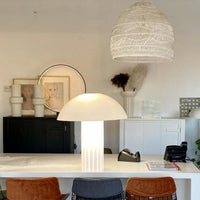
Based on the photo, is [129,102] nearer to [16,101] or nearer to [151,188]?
[16,101]

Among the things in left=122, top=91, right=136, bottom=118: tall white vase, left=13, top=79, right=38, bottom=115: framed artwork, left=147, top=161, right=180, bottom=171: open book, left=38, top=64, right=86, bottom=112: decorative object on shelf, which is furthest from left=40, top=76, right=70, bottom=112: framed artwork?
left=147, top=161, right=180, bottom=171: open book

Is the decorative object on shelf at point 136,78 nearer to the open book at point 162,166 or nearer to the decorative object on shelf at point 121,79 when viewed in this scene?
the decorative object on shelf at point 121,79

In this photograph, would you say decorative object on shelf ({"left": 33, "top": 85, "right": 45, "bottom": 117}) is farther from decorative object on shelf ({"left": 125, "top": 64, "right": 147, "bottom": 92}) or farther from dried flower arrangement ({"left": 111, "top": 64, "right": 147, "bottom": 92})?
decorative object on shelf ({"left": 125, "top": 64, "right": 147, "bottom": 92})

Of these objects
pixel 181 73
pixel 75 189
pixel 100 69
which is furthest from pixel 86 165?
pixel 181 73

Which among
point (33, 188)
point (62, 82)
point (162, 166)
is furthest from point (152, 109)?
point (33, 188)

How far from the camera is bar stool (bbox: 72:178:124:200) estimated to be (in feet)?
7.63

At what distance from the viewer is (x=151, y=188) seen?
2494 millimetres

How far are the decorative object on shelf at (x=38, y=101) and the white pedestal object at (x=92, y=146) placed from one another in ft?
7.18

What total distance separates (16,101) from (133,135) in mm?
2084

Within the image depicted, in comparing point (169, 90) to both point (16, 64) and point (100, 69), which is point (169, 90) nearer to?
point (100, 69)

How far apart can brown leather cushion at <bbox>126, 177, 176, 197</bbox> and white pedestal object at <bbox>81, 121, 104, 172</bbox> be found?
36 centimetres

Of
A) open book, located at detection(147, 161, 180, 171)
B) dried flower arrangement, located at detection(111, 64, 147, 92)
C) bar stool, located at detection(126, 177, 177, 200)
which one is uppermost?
dried flower arrangement, located at detection(111, 64, 147, 92)

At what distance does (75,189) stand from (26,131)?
7.89ft

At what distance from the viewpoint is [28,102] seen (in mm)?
5031
